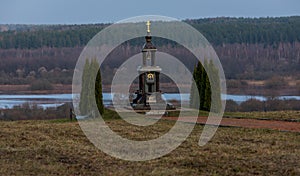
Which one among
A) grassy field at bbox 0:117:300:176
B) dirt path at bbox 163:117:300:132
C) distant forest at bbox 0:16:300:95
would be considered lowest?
grassy field at bbox 0:117:300:176

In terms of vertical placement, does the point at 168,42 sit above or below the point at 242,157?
above

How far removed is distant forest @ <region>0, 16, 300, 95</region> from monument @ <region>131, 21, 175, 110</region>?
7286 centimetres

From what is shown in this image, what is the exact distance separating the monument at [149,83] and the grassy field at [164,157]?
881 centimetres

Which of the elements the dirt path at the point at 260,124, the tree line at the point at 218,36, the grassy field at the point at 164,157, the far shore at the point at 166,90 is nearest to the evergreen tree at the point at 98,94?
the dirt path at the point at 260,124

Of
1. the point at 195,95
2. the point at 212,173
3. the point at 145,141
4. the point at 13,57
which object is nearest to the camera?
the point at 212,173

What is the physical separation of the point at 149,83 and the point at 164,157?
51.4ft

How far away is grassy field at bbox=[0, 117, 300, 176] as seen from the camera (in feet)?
Result: 48.6

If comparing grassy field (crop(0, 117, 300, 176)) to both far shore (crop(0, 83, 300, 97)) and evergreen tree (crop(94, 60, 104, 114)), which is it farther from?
far shore (crop(0, 83, 300, 97))

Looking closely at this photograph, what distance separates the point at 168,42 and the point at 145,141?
11313 centimetres

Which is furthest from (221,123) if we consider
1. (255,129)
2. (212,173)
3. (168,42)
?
(168,42)

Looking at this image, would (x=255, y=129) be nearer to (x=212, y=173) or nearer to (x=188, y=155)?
(x=188, y=155)

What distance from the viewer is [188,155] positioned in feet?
56.1

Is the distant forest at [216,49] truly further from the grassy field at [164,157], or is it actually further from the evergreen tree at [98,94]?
the grassy field at [164,157]

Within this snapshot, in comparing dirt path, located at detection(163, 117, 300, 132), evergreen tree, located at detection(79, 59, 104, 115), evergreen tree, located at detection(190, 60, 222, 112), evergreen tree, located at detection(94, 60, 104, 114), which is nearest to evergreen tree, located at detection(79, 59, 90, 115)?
evergreen tree, located at detection(79, 59, 104, 115)
